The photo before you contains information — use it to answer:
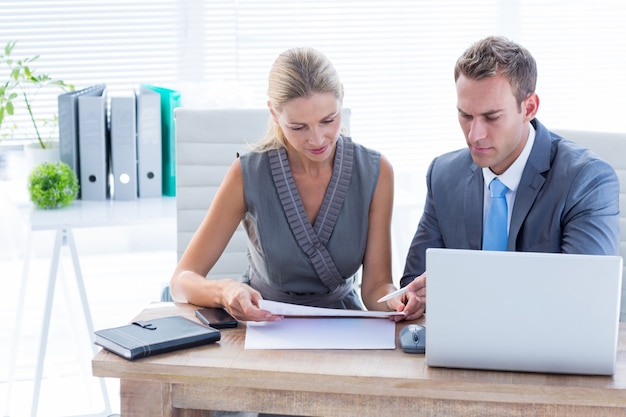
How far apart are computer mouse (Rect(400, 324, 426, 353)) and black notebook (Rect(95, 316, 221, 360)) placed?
338 mm

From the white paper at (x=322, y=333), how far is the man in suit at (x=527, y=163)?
424 millimetres

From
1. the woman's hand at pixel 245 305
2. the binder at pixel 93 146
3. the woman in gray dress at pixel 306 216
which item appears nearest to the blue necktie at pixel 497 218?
the woman in gray dress at pixel 306 216

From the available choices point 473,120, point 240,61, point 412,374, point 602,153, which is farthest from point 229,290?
point 240,61

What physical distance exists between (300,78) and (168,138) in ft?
3.62

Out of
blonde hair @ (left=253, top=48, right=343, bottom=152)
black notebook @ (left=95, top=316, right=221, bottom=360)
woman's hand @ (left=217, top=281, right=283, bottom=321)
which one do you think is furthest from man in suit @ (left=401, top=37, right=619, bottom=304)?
black notebook @ (left=95, top=316, right=221, bottom=360)

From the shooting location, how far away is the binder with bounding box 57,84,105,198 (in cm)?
281

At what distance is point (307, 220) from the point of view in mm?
2105

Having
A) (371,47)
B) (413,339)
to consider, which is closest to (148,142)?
(371,47)

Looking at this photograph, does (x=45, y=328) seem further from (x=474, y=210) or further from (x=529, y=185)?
(x=529, y=185)

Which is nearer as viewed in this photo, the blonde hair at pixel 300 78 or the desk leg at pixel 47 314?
the blonde hair at pixel 300 78

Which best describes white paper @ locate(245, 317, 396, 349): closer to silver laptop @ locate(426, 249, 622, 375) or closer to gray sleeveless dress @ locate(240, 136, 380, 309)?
silver laptop @ locate(426, 249, 622, 375)

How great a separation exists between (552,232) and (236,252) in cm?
100

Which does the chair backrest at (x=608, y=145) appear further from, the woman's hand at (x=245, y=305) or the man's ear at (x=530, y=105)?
the woman's hand at (x=245, y=305)

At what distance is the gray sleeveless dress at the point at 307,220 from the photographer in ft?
6.93
